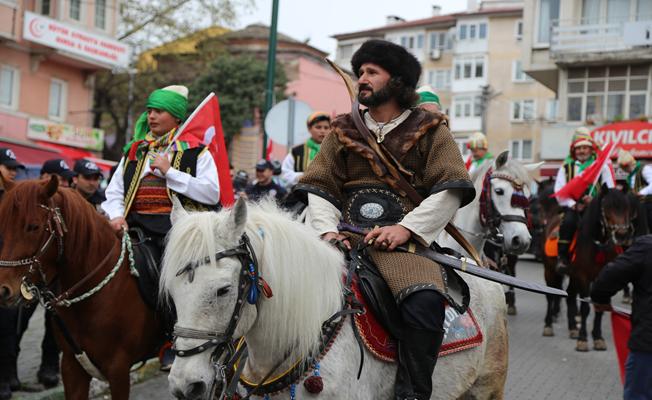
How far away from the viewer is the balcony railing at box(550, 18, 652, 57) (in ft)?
111

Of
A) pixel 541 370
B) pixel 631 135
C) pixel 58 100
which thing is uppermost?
pixel 58 100

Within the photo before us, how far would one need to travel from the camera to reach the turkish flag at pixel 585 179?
10531 millimetres

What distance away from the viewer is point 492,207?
7.66 meters

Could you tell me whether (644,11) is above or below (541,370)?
above

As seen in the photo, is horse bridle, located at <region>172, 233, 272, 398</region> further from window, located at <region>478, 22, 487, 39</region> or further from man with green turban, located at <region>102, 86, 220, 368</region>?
window, located at <region>478, 22, 487, 39</region>

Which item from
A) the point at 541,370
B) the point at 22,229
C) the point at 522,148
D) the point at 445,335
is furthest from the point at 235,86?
the point at 445,335

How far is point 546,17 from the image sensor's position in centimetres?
3666

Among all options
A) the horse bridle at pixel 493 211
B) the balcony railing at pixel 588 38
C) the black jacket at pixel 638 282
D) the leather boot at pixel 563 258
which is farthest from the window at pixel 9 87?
the black jacket at pixel 638 282

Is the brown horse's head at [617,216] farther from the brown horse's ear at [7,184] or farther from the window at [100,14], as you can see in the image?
the window at [100,14]

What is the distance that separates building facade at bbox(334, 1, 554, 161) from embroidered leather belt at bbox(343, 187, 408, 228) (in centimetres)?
5228

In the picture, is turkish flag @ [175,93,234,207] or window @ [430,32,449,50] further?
window @ [430,32,449,50]

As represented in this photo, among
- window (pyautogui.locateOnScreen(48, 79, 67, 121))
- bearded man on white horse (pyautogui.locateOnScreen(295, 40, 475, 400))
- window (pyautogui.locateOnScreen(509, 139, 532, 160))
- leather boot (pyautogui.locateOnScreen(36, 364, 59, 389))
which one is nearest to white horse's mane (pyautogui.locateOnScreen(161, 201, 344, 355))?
bearded man on white horse (pyautogui.locateOnScreen(295, 40, 475, 400))

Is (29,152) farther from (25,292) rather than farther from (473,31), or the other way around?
(473,31)

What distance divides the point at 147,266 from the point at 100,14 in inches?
1123
